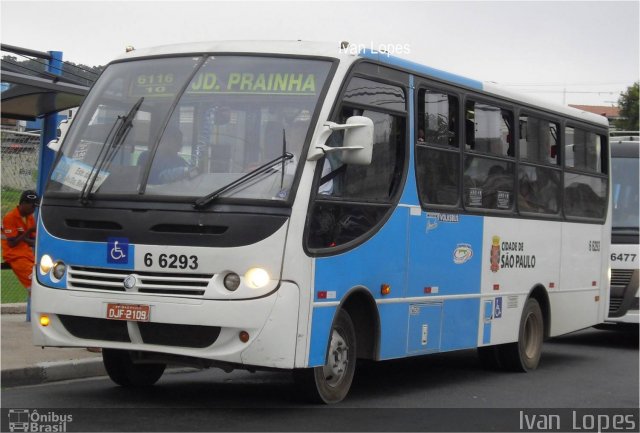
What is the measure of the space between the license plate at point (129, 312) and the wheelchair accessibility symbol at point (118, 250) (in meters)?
0.35

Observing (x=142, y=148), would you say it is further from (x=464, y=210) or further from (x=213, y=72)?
(x=464, y=210)

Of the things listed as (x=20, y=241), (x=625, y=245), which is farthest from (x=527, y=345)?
(x=20, y=241)

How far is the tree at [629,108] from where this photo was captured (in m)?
64.3

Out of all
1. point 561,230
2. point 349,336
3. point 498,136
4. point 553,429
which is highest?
point 498,136

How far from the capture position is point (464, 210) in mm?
12070

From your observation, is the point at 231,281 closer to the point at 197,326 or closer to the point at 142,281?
the point at 197,326

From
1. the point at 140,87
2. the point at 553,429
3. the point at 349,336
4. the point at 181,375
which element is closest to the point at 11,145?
the point at 181,375

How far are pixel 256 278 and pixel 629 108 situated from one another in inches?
2405

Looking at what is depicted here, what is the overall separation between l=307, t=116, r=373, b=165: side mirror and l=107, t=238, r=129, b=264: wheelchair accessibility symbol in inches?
63.0

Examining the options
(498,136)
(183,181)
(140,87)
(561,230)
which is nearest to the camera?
(183,181)

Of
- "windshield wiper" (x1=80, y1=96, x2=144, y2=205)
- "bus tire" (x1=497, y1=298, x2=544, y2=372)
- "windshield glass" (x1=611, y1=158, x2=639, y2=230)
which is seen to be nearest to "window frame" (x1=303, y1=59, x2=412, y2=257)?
"windshield wiper" (x1=80, y1=96, x2=144, y2=205)

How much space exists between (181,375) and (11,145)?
17.9ft

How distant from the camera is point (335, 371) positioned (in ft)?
32.8

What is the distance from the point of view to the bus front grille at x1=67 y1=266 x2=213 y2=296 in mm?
9031
